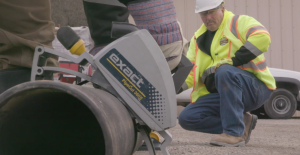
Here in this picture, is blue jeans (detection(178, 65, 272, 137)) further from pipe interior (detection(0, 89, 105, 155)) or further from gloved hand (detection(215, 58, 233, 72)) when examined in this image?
pipe interior (detection(0, 89, 105, 155))

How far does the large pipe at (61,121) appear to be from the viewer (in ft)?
3.45

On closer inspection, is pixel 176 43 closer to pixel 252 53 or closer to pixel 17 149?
pixel 17 149

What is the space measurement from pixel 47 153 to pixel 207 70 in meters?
1.69

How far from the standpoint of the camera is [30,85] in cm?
106

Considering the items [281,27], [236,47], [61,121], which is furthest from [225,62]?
[281,27]

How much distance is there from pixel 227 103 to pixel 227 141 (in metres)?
0.27

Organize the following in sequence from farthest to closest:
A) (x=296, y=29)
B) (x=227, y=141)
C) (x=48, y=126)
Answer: (x=296, y=29) < (x=227, y=141) < (x=48, y=126)

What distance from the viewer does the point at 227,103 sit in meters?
2.59

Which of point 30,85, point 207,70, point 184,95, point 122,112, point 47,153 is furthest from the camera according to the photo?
point 184,95

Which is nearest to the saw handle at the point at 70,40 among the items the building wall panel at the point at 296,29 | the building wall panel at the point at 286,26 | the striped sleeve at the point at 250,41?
the striped sleeve at the point at 250,41

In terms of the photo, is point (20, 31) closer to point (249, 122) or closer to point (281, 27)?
point (249, 122)

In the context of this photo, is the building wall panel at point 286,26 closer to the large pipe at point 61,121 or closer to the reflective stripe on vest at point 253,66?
the reflective stripe on vest at point 253,66

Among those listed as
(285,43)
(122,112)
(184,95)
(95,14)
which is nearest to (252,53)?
(95,14)

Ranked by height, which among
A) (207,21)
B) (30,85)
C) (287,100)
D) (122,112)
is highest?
(207,21)
